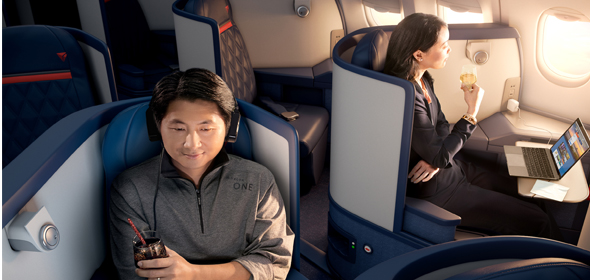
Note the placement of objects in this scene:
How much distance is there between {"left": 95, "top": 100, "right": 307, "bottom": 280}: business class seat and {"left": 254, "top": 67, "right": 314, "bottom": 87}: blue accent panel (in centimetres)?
194

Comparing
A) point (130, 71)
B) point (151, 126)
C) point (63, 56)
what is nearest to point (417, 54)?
point (151, 126)

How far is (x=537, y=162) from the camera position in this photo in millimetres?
2061

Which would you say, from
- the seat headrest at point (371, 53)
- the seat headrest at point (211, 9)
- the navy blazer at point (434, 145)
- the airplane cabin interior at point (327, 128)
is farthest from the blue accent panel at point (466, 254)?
the seat headrest at point (211, 9)

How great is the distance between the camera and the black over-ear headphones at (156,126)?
1.36 m

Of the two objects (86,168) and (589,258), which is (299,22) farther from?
(589,258)

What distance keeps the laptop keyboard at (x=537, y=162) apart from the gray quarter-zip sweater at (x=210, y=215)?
130 cm

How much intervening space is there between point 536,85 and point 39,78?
3.05m

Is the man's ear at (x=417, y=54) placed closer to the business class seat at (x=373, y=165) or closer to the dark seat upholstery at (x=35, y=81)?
the business class seat at (x=373, y=165)

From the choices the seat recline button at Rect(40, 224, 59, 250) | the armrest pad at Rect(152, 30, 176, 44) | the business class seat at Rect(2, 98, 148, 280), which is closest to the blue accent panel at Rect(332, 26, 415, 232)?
the business class seat at Rect(2, 98, 148, 280)

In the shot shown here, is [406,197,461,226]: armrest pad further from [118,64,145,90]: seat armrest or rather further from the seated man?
[118,64,145,90]: seat armrest

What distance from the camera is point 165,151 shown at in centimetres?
136

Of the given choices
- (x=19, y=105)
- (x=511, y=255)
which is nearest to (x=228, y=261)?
(x=511, y=255)

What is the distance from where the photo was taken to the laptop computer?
1882 mm

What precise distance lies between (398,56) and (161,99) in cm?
113
